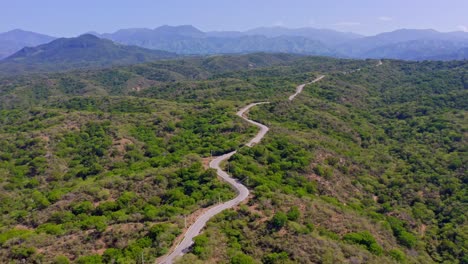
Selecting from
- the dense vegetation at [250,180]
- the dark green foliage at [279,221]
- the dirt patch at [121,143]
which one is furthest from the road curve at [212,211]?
the dirt patch at [121,143]

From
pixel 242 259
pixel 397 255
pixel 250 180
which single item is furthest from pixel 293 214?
pixel 397 255

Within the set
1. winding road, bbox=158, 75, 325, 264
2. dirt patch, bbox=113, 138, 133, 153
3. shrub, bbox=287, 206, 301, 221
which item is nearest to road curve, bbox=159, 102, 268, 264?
winding road, bbox=158, 75, 325, 264

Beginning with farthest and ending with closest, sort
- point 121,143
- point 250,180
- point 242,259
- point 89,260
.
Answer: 1. point 121,143
2. point 250,180
3. point 89,260
4. point 242,259

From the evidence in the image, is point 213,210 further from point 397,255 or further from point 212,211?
point 397,255

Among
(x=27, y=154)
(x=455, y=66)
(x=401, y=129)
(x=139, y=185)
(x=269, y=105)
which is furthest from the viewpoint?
(x=455, y=66)

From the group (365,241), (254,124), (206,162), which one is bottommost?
(365,241)

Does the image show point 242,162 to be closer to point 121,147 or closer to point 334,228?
point 334,228

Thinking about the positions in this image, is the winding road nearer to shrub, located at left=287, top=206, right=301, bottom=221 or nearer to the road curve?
the road curve

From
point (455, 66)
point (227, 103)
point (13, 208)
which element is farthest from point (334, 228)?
point (455, 66)

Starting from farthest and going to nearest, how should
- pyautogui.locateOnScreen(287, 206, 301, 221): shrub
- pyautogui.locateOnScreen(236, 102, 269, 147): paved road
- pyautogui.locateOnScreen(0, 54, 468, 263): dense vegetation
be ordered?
pyautogui.locateOnScreen(236, 102, 269, 147): paved road, pyautogui.locateOnScreen(287, 206, 301, 221): shrub, pyautogui.locateOnScreen(0, 54, 468, 263): dense vegetation
